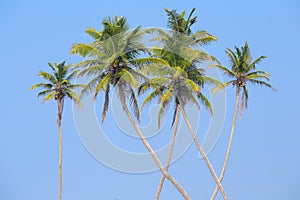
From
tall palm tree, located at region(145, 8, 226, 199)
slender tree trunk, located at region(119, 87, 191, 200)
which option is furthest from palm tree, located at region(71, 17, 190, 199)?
tall palm tree, located at region(145, 8, 226, 199)

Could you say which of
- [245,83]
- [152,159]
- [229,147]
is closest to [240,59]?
[245,83]

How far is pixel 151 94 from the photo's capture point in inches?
1970

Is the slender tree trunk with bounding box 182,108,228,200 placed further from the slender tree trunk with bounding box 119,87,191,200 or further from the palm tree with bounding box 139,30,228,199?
the slender tree trunk with bounding box 119,87,191,200

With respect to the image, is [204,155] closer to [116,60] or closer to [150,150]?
[150,150]

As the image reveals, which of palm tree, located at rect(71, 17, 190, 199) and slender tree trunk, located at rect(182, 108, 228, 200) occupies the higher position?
palm tree, located at rect(71, 17, 190, 199)

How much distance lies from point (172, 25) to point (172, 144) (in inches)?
388

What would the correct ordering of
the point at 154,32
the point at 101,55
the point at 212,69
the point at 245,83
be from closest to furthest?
the point at 101,55, the point at 154,32, the point at 212,69, the point at 245,83

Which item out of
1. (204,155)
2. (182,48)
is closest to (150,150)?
(204,155)

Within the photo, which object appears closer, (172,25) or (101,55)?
(101,55)

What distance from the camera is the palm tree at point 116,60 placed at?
44.9 metres

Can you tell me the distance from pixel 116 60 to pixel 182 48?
22.5 ft

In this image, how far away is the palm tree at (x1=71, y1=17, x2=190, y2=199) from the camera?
147 ft

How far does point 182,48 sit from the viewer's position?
49.6 meters

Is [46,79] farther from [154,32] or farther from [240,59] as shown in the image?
[240,59]
